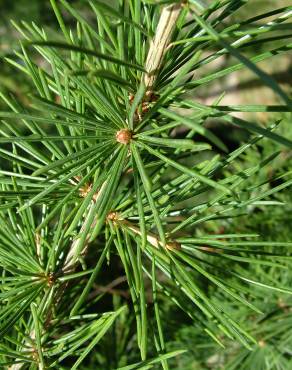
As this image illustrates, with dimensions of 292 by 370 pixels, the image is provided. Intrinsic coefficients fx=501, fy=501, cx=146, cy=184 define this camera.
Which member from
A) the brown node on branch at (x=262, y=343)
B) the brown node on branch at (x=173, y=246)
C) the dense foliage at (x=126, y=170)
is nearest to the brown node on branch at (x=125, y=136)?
the dense foliage at (x=126, y=170)

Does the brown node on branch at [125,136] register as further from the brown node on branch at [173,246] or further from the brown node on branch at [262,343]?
the brown node on branch at [262,343]

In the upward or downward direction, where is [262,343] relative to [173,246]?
downward

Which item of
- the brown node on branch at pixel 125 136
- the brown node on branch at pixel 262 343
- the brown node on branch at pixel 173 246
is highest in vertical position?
the brown node on branch at pixel 125 136

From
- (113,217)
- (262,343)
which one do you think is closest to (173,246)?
(113,217)

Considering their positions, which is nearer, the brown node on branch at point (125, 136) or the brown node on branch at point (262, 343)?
the brown node on branch at point (125, 136)

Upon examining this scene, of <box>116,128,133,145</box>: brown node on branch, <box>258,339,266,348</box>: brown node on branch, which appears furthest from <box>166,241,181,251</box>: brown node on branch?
<box>258,339,266,348</box>: brown node on branch

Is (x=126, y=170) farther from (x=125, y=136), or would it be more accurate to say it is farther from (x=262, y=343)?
(x=262, y=343)

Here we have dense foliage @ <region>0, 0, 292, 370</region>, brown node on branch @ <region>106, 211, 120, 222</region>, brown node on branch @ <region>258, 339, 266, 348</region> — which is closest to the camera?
dense foliage @ <region>0, 0, 292, 370</region>

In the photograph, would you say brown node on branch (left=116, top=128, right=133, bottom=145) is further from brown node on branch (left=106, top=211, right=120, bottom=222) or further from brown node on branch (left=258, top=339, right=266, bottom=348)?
brown node on branch (left=258, top=339, right=266, bottom=348)

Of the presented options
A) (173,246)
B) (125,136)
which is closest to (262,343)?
(173,246)

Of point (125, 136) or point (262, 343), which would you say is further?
point (262, 343)

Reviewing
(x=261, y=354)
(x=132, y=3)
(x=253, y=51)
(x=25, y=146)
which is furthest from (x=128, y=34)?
(x=253, y=51)

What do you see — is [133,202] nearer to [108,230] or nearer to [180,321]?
[108,230]
